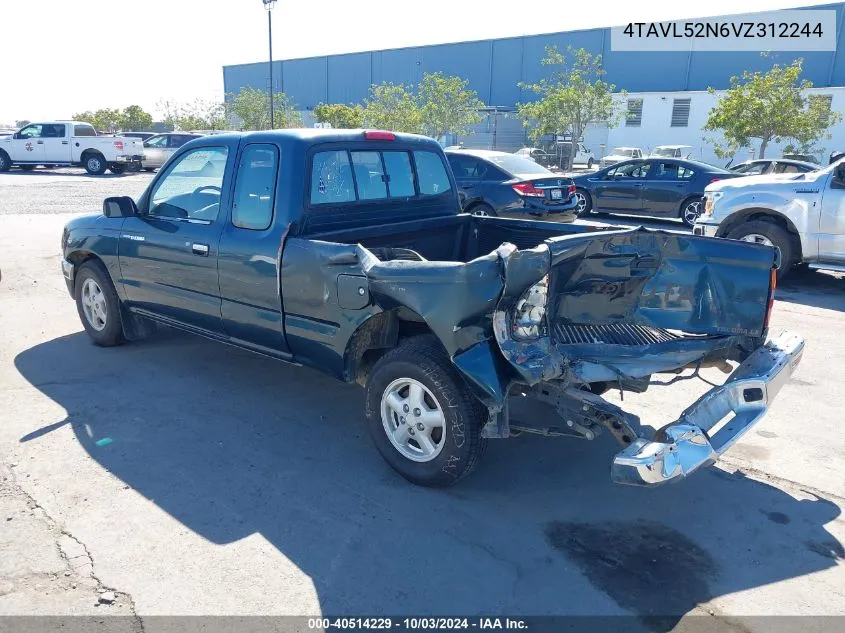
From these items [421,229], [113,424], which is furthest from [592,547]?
[113,424]

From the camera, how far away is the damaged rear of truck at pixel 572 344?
132 inches

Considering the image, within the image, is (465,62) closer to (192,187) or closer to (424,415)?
(192,187)

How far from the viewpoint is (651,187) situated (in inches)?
600

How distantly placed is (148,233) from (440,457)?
10.4 feet

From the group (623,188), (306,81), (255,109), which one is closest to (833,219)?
(623,188)

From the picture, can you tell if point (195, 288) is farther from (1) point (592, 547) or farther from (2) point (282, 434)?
(1) point (592, 547)

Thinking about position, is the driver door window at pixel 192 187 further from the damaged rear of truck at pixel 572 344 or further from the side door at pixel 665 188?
the side door at pixel 665 188

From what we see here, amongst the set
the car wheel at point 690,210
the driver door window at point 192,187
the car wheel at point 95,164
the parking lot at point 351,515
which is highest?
the driver door window at point 192,187

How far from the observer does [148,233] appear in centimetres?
544

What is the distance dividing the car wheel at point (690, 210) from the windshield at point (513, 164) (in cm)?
388

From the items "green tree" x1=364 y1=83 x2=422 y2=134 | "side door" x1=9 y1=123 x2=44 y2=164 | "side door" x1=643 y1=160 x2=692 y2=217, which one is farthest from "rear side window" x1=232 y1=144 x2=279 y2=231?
"side door" x1=9 y1=123 x2=44 y2=164

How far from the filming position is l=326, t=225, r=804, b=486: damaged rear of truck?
11.0 ft

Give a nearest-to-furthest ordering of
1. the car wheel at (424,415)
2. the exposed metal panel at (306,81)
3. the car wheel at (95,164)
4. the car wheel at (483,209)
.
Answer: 1. the car wheel at (424,415)
2. the car wheel at (483,209)
3. the car wheel at (95,164)
4. the exposed metal panel at (306,81)

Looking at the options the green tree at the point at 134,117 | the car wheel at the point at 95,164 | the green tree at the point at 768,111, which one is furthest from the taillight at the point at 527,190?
the green tree at the point at 134,117
